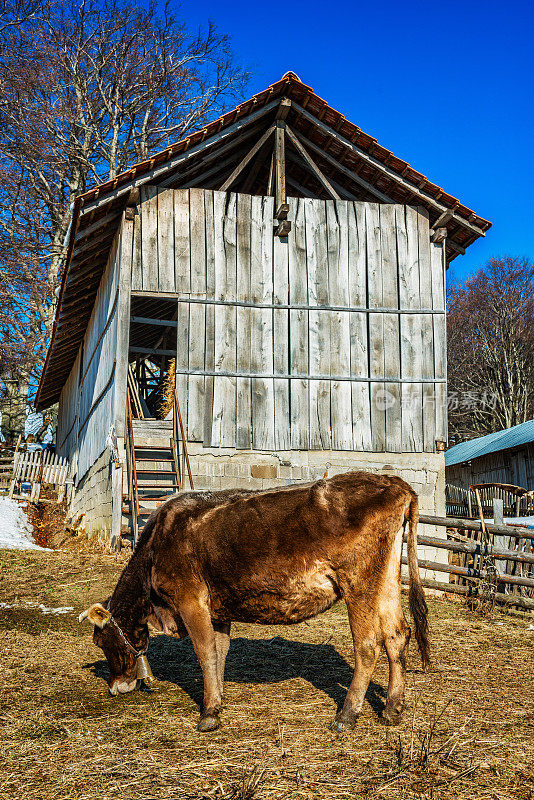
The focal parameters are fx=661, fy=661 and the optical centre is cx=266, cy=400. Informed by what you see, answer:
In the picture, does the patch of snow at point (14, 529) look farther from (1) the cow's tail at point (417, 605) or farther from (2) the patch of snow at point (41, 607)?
(1) the cow's tail at point (417, 605)

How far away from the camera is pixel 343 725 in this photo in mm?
4273

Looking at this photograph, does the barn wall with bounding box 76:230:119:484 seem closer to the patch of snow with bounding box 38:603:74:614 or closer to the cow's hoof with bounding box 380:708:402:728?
the patch of snow with bounding box 38:603:74:614

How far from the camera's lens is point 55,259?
26.8m

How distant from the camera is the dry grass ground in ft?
11.5

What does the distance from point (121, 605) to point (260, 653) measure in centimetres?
191

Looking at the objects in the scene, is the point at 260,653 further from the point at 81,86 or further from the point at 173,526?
the point at 81,86

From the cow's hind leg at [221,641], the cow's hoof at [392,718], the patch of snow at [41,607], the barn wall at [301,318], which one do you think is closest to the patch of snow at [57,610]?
the patch of snow at [41,607]

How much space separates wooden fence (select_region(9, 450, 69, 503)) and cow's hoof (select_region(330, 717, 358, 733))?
17478mm

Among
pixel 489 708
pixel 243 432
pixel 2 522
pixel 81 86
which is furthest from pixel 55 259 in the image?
pixel 489 708

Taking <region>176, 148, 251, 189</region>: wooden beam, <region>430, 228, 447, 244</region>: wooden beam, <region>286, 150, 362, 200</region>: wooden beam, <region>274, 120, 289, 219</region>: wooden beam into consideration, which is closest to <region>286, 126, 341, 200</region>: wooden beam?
<region>274, 120, 289, 219</region>: wooden beam

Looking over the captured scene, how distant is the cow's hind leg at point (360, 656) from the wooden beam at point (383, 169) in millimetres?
10648

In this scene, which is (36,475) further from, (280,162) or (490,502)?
(490,502)

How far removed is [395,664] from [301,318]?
362 inches

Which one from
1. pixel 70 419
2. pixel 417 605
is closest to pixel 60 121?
pixel 70 419
